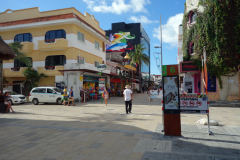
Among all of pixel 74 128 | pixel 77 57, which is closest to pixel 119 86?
pixel 77 57

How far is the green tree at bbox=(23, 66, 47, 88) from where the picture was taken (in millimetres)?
21391

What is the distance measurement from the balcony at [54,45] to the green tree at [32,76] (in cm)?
272

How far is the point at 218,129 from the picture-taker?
713cm

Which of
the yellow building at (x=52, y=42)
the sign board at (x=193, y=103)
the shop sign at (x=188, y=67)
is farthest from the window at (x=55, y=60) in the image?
the sign board at (x=193, y=103)

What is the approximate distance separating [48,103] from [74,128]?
12.9 meters

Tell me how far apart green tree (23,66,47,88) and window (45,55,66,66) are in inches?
64.7

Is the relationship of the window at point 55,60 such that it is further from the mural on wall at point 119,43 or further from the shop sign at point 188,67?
the mural on wall at point 119,43

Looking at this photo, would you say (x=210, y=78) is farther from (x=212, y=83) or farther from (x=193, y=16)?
(x=193, y=16)

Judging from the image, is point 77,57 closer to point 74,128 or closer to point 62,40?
point 62,40

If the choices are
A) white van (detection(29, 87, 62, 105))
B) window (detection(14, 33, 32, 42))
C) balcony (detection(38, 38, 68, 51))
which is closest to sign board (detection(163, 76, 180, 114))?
white van (detection(29, 87, 62, 105))

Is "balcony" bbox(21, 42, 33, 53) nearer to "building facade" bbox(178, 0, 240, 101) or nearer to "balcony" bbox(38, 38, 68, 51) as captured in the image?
"balcony" bbox(38, 38, 68, 51)

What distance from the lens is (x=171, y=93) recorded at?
21.0 feet

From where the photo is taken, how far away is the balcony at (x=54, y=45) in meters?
20.8

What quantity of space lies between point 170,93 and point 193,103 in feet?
3.09
